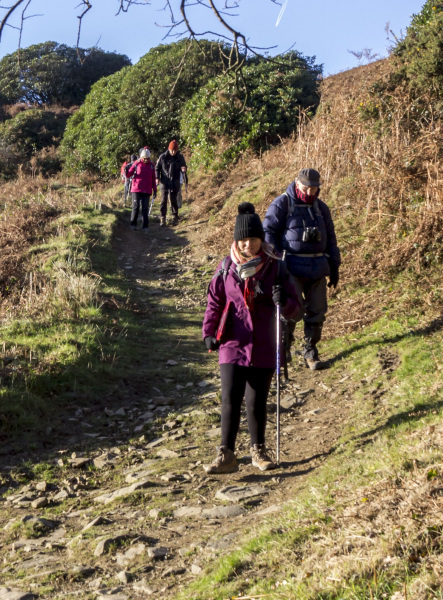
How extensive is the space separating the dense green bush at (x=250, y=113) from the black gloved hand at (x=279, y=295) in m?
14.5

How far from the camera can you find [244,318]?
16.9 feet

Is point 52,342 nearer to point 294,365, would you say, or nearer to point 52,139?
point 294,365

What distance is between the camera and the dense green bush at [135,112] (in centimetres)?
2392

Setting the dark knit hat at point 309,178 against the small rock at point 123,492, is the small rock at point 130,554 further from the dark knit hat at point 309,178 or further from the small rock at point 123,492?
the dark knit hat at point 309,178

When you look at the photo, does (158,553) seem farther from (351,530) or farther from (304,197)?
(304,197)

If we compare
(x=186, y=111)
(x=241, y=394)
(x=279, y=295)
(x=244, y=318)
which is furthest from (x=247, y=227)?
(x=186, y=111)

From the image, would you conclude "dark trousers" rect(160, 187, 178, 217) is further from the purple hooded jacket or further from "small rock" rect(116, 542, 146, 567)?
"small rock" rect(116, 542, 146, 567)

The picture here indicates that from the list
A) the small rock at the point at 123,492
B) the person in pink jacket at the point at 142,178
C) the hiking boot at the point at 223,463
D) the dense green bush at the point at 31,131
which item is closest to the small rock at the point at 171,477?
the small rock at the point at 123,492

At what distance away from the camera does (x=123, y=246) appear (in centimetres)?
1531

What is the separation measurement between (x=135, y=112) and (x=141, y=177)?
9972 millimetres

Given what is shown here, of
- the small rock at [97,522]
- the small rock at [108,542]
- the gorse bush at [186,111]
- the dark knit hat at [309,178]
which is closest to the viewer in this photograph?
the small rock at [108,542]

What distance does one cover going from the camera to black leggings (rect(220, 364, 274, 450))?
518cm

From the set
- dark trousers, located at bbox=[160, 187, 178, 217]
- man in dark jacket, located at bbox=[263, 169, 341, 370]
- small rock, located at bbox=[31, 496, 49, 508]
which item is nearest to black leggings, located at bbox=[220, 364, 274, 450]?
small rock, located at bbox=[31, 496, 49, 508]

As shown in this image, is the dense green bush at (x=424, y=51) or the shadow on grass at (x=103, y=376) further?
the dense green bush at (x=424, y=51)
